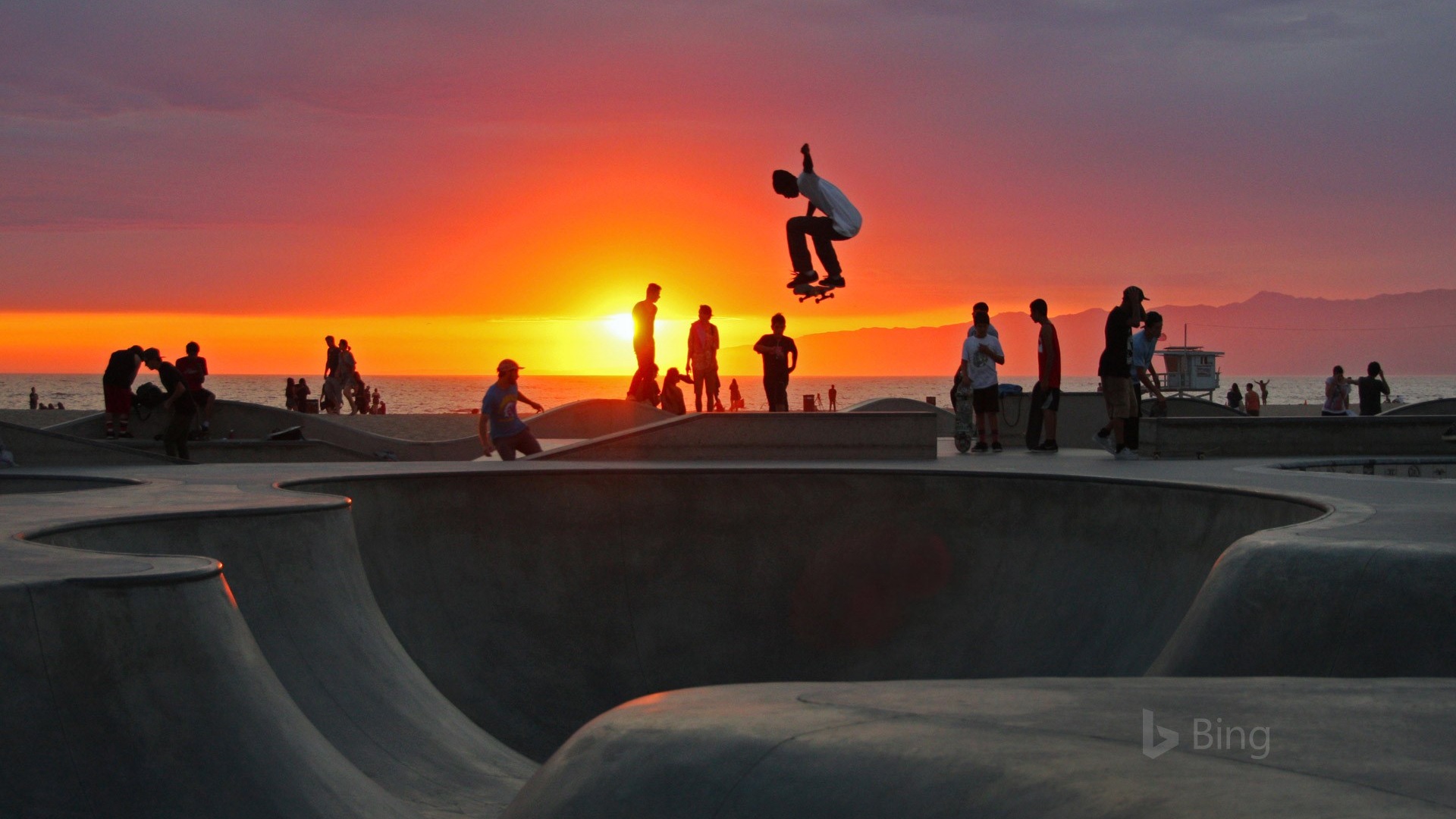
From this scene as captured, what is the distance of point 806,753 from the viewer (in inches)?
100

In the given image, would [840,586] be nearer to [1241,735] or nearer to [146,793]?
[146,793]

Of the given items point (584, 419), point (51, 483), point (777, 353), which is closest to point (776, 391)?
point (777, 353)

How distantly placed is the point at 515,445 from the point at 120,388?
28.3ft

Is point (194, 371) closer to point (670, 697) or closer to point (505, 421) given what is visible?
point (505, 421)

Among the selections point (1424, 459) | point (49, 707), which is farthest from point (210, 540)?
point (1424, 459)

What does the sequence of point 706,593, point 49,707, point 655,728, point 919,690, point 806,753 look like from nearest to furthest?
point 806,753 → point 655,728 → point 919,690 → point 49,707 → point 706,593

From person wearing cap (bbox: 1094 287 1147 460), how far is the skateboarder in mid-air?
285 cm

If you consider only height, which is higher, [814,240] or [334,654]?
[814,240]

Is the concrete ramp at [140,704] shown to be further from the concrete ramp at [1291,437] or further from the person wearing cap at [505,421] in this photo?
the concrete ramp at [1291,437]

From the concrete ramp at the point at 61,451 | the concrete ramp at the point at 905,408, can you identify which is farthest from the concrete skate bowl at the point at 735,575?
the concrete ramp at the point at 905,408

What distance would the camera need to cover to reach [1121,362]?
12766mm

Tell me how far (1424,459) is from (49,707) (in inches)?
524

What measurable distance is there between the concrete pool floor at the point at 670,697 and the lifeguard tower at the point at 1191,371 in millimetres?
27555

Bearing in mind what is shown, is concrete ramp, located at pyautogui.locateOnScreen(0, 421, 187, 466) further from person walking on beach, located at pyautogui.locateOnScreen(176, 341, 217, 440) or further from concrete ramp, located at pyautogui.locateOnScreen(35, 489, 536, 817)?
concrete ramp, located at pyautogui.locateOnScreen(35, 489, 536, 817)
